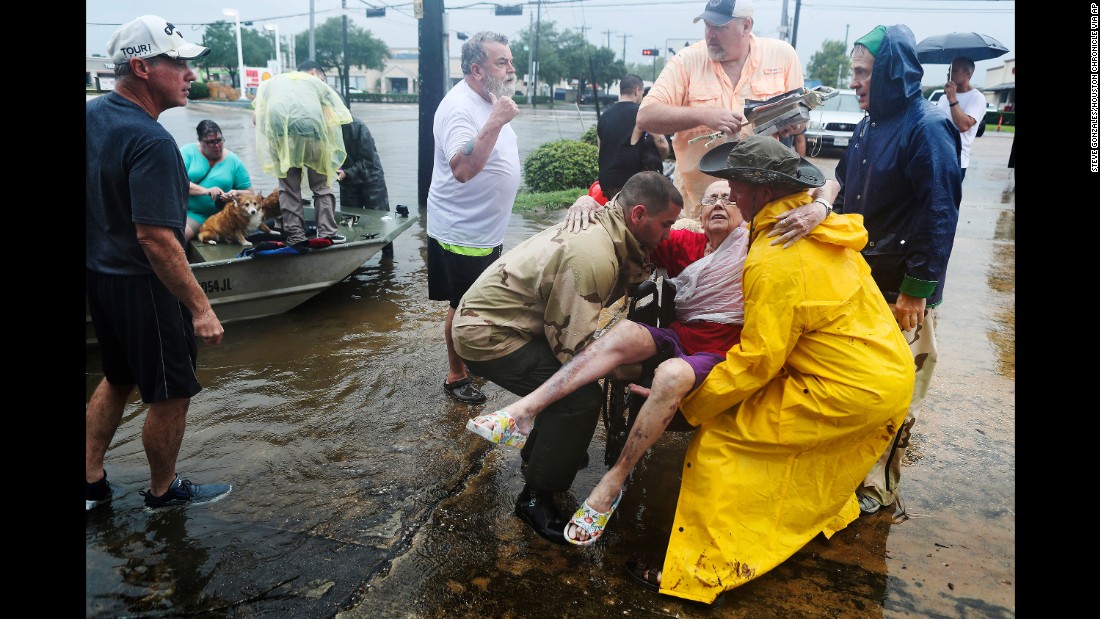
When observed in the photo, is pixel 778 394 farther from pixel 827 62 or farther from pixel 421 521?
pixel 827 62

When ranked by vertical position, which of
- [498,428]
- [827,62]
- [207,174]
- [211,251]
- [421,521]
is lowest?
[421,521]


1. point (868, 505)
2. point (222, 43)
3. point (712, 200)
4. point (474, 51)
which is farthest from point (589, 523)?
point (222, 43)

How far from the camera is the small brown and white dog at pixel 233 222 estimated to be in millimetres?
5938

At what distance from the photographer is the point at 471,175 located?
13.0 feet

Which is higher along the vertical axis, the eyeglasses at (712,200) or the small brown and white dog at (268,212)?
the eyeglasses at (712,200)

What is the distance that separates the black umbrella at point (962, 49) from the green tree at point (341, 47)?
8562 cm

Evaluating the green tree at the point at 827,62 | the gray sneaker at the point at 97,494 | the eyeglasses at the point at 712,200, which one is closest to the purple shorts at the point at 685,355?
the eyeglasses at the point at 712,200

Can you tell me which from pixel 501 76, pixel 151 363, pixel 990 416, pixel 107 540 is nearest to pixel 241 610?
pixel 107 540

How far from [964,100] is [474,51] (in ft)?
18.1

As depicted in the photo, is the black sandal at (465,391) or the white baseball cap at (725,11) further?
the black sandal at (465,391)

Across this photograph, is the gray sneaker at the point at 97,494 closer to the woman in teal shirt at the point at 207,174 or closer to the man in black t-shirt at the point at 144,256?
the man in black t-shirt at the point at 144,256

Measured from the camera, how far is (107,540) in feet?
9.31

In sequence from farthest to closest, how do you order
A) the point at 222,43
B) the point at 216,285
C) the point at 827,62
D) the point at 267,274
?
the point at 222,43, the point at 827,62, the point at 267,274, the point at 216,285
